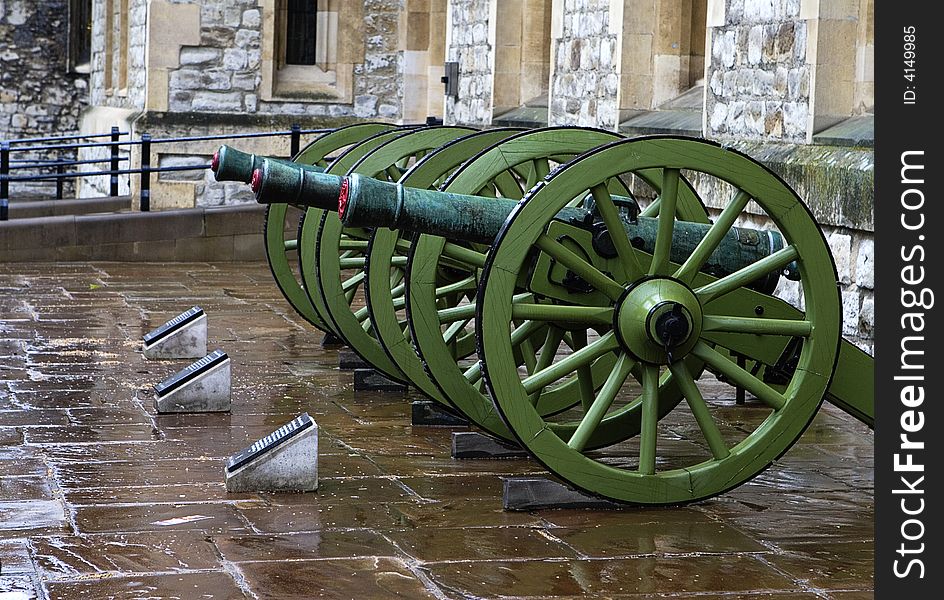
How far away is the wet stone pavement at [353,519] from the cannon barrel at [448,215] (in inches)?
31.3

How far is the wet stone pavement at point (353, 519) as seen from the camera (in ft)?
13.3

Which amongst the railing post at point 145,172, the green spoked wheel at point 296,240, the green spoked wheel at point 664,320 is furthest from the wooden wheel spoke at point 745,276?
the railing post at point 145,172

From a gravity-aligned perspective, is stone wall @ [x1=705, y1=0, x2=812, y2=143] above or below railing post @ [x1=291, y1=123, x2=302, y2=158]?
above

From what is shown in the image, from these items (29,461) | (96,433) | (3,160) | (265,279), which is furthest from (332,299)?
(3,160)

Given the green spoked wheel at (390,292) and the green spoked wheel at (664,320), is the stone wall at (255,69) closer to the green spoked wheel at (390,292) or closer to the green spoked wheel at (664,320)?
the green spoked wheel at (390,292)

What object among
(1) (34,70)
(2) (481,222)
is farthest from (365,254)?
(1) (34,70)

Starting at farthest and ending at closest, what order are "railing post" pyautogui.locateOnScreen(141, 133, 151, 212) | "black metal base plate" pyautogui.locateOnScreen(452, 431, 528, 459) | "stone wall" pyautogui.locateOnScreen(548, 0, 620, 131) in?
"railing post" pyautogui.locateOnScreen(141, 133, 151, 212)
"stone wall" pyautogui.locateOnScreen(548, 0, 620, 131)
"black metal base plate" pyautogui.locateOnScreen(452, 431, 528, 459)

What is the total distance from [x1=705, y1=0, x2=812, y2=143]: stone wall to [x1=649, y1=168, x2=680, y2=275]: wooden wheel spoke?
10.0 feet

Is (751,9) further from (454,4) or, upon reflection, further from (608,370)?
(454,4)

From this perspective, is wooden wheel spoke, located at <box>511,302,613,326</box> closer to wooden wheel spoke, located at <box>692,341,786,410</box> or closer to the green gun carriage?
the green gun carriage

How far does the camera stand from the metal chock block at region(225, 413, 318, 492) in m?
5.01

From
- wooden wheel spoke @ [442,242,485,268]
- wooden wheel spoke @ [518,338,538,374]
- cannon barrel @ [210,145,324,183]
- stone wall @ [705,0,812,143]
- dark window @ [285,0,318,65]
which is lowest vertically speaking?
wooden wheel spoke @ [518,338,538,374]

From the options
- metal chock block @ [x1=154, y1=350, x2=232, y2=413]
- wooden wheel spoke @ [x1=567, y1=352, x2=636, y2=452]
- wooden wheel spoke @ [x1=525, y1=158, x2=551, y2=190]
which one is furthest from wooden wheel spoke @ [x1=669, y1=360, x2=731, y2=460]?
metal chock block @ [x1=154, y1=350, x2=232, y2=413]

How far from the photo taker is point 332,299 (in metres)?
6.92
